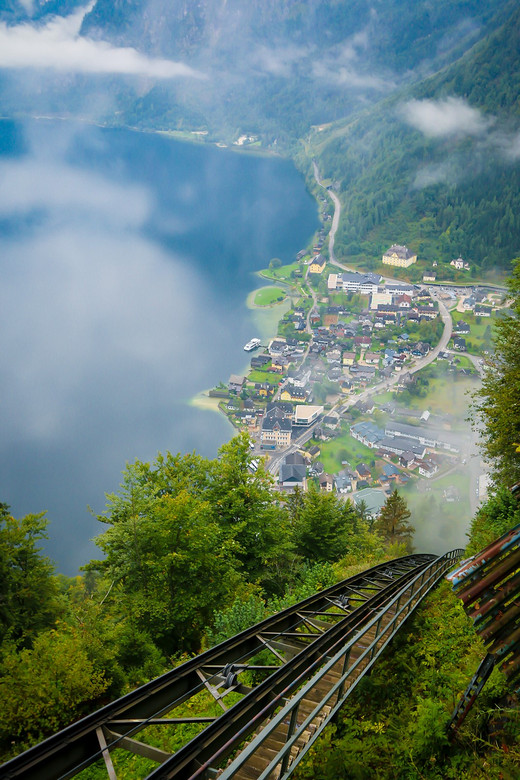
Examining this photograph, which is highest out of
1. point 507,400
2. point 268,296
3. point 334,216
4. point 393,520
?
point 334,216

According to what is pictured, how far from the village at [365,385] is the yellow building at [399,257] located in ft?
17.4

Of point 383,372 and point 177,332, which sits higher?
point 177,332

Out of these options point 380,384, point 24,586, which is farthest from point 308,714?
point 380,384

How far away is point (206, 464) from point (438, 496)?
29.3m

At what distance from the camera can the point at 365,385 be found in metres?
58.0

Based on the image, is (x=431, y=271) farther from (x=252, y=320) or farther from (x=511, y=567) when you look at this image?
(x=511, y=567)

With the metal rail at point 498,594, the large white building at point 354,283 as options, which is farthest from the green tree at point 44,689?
the large white building at point 354,283

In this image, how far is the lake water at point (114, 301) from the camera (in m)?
47.6

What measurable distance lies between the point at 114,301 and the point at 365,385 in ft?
166

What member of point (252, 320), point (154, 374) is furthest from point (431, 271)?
point (154, 374)

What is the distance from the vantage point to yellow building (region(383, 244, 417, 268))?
303 feet

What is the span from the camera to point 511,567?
3137 millimetres

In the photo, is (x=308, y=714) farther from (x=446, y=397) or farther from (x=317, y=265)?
(x=317, y=265)

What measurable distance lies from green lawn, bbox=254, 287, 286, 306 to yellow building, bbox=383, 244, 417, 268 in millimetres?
24654
